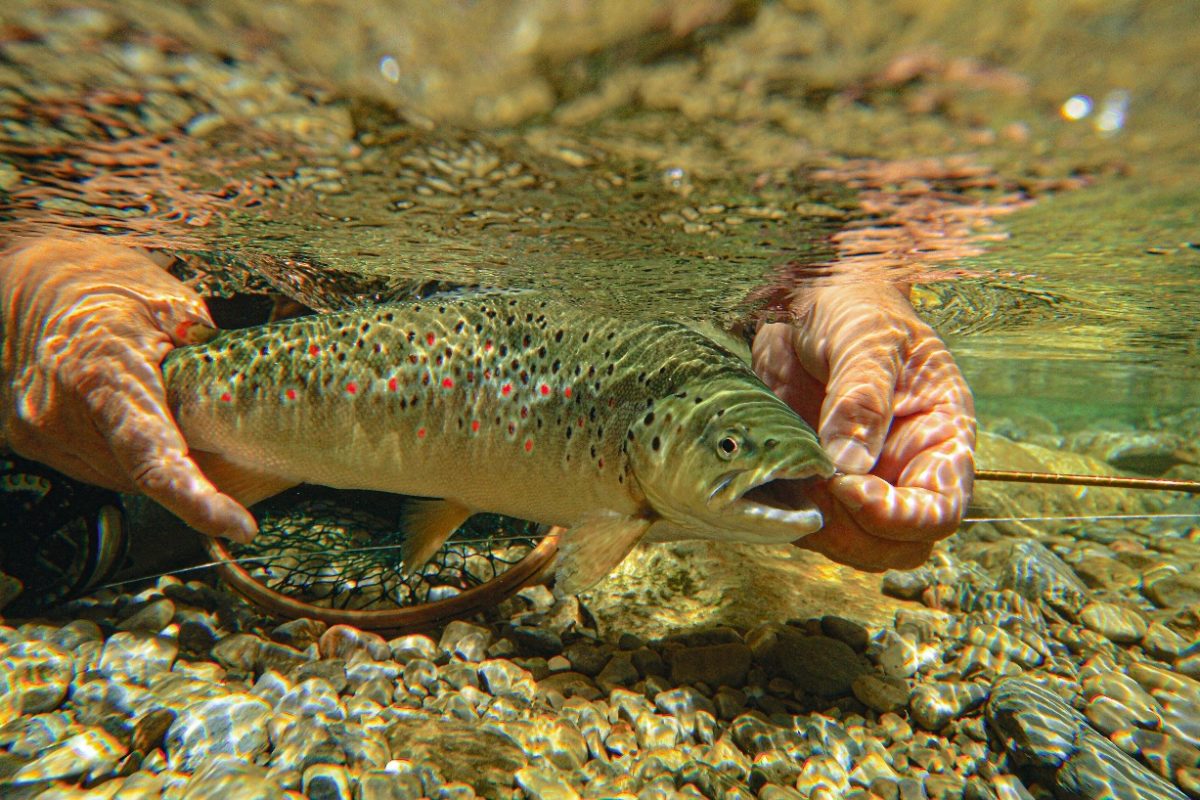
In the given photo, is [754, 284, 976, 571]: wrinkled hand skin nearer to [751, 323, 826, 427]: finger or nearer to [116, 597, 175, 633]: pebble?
[751, 323, 826, 427]: finger

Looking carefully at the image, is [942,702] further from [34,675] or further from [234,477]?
[34,675]

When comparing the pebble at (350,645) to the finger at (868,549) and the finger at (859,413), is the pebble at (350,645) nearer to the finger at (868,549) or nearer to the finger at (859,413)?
the finger at (868,549)

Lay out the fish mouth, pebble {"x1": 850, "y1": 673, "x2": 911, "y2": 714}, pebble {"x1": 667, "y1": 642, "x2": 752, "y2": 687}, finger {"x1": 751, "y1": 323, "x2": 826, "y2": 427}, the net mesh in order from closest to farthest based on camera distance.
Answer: the fish mouth, pebble {"x1": 850, "y1": 673, "x2": 911, "y2": 714}, pebble {"x1": 667, "y1": 642, "x2": 752, "y2": 687}, the net mesh, finger {"x1": 751, "y1": 323, "x2": 826, "y2": 427}

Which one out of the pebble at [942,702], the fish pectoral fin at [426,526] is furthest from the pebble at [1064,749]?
the fish pectoral fin at [426,526]

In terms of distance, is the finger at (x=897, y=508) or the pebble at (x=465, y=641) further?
the pebble at (x=465, y=641)

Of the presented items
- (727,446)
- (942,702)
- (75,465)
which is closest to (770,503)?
(727,446)

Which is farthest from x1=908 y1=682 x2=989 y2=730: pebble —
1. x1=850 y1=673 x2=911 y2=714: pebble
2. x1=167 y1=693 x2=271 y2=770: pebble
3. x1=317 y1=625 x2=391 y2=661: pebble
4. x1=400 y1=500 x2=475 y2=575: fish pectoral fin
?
x1=167 y1=693 x2=271 y2=770: pebble

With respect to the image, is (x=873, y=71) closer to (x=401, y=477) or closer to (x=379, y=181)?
(x=379, y=181)

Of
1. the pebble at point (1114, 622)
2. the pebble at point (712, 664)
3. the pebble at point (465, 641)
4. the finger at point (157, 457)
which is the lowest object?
the pebble at point (465, 641)
